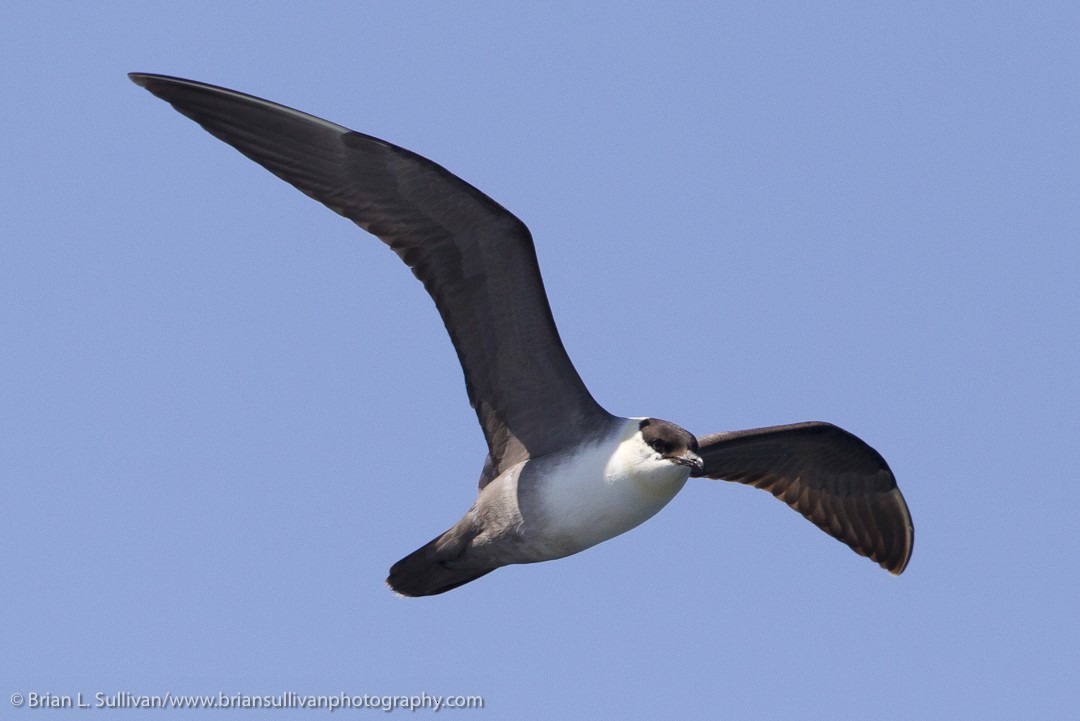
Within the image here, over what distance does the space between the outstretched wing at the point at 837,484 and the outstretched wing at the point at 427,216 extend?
2.54m

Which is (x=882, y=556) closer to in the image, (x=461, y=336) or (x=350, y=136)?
(x=461, y=336)

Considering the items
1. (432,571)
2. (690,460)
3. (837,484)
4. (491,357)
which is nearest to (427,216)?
(491,357)

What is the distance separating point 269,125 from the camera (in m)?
9.84

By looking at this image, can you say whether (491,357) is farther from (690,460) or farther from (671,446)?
(690,460)

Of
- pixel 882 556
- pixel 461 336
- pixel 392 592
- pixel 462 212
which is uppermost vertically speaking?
pixel 462 212

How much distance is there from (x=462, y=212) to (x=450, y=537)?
2.16m

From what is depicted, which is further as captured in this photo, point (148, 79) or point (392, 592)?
point (392, 592)

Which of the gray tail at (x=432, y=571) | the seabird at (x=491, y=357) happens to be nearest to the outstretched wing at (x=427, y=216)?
the seabird at (x=491, y=357)

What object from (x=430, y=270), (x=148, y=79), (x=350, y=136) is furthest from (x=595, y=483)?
(x=148, y=79)

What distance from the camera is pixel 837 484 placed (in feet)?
41.4

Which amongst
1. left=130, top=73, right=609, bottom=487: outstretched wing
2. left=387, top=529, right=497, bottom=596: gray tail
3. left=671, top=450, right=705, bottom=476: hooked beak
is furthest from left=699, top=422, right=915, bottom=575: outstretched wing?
left=130, top=73, right=609, bottom=487: outstretched wing

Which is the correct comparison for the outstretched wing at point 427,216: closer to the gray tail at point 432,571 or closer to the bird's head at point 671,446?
the bird's head at point 671,446

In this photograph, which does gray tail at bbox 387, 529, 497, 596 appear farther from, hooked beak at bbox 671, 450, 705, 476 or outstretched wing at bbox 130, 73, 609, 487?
hooked beak at bbox 671, 450, 705, 476

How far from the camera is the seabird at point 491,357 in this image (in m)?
9.72
